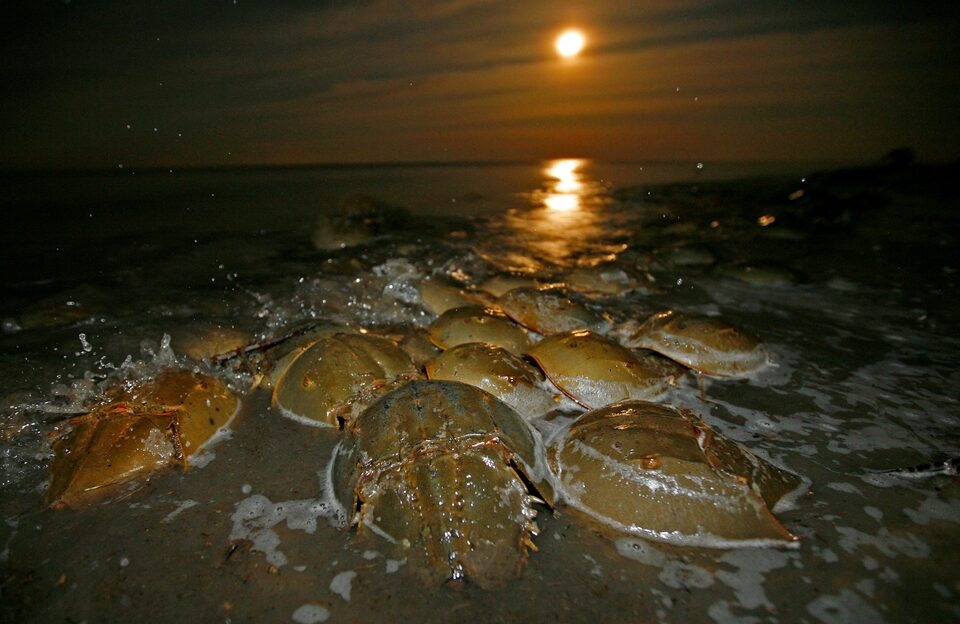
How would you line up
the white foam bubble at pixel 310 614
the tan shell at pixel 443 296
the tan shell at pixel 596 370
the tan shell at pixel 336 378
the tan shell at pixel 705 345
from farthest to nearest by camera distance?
the tan shell at pixel 443 296
the tan shell at pixel 705 345
the tan shell at pixel 596 370
the tan shell at pixel 336 378
the white foam bubble at pixel 310 614

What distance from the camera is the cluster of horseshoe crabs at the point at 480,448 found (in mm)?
1535

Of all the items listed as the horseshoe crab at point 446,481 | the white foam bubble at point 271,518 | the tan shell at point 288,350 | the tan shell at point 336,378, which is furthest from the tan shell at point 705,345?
the white foam bubble at point 271,518

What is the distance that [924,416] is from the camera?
260 centimetres

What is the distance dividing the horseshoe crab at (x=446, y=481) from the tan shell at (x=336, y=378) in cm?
36

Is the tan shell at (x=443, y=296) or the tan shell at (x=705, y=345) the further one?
the tan shell at (x=443, y=296)

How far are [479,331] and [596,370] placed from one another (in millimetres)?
834

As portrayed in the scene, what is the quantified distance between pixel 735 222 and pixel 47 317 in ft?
35.9

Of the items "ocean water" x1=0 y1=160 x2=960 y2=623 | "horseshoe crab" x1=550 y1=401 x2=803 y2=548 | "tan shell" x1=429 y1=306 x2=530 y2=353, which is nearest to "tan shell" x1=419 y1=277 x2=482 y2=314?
"ocean water" x1=0 y1=160 x2=960 y2=623

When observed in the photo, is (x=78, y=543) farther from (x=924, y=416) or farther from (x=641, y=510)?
(x=924, y=416)

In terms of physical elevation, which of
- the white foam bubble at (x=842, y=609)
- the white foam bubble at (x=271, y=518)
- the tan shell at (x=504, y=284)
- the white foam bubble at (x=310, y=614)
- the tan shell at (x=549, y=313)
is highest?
the tan shell at (x=549, y=313)

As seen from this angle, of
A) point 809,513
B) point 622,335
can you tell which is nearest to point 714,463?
point 809,513

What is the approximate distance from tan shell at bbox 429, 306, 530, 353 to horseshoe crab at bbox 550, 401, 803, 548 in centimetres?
111

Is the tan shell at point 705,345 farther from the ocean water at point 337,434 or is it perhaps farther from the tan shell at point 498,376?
the tan shell at point 498,376

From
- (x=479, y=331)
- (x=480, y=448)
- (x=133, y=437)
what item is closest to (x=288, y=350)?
(x=133, y=437)
